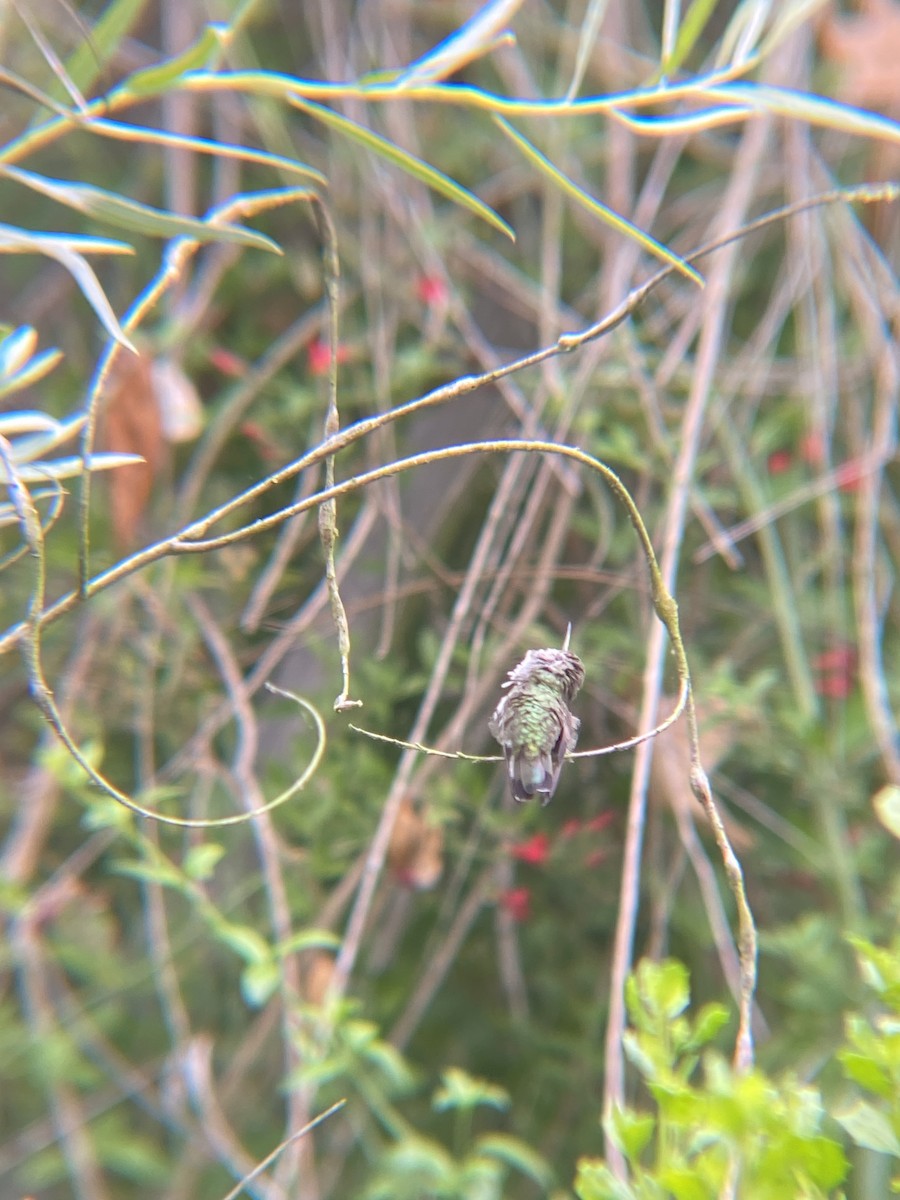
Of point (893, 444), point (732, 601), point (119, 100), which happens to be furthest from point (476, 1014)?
point (119, 100)

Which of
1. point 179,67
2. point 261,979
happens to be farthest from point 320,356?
point 261,979

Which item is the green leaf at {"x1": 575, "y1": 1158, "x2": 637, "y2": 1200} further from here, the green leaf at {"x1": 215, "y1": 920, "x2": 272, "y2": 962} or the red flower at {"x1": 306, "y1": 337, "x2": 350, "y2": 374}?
the red flower at {"x1": 306, "y1": 337, "x2": 350, "y2": 374}

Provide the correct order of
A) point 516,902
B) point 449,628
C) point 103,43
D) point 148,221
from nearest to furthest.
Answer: point 148,221, point 103,43, point 449,628, point 516,902

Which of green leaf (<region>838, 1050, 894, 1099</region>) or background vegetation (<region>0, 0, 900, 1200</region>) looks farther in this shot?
background vegetation (<region>0, 0, 900, 1200</region>)

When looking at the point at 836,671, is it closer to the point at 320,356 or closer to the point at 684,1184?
the point at 320,356

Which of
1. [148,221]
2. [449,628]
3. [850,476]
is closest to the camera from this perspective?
[148,221]

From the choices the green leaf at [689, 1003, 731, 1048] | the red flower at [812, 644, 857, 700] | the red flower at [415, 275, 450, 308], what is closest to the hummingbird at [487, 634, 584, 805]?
the green leaf at [689, 1003, 731, 1048]

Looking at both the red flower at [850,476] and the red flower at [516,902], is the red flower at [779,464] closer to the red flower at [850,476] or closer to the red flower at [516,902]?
the red flower at [850,476]
